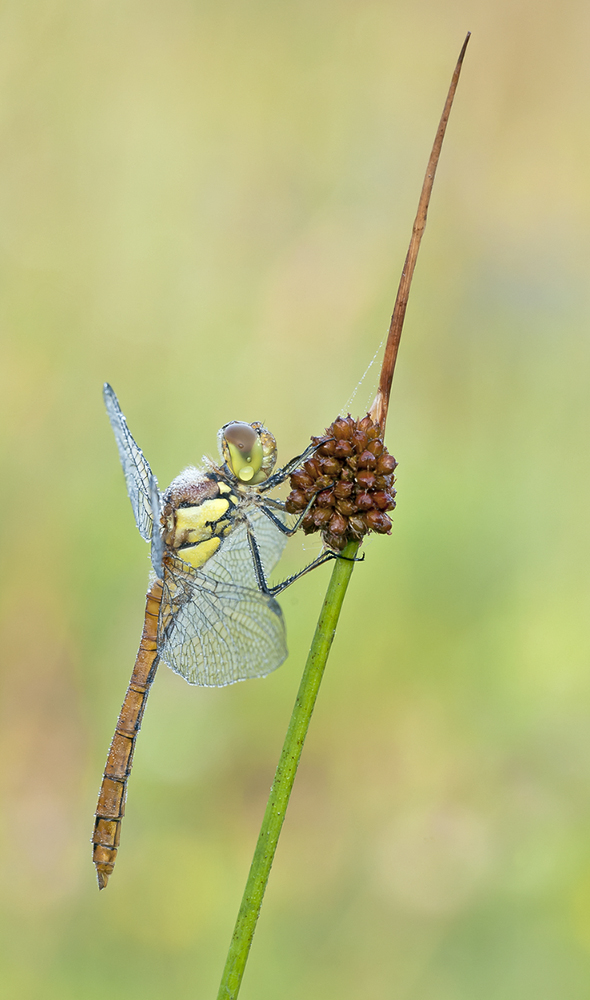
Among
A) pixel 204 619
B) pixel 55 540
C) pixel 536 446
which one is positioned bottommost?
pixel 204 619

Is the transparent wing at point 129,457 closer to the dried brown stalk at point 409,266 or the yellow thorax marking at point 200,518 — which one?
the yellow thorax marking at point 200,518

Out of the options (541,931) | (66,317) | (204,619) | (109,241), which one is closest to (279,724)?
(541,931)

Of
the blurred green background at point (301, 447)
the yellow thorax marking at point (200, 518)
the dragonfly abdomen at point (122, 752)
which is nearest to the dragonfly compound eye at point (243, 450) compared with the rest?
the yellow thorax marking at point (200, 518)

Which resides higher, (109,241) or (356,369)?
(109,241)

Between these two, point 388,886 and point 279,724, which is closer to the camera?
point 388,886

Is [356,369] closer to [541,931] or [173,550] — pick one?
[173,550]

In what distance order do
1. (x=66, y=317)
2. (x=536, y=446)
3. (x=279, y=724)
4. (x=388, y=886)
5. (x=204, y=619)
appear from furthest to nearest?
(x=66, y=317) < (x=536, y=446) < (x=279, y=724) < (x=388, y=886) < (x=204, y=619)
